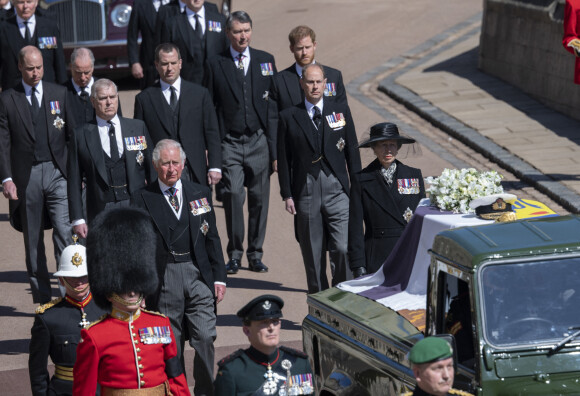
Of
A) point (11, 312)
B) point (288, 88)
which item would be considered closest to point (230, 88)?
point (288, 88)

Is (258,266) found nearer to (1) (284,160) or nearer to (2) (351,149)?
(1) (284,160)

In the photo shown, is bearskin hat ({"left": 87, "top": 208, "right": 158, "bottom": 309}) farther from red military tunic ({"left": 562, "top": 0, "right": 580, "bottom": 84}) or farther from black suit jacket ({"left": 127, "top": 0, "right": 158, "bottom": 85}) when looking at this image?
black suit jacket ({"left": 127, "top": 0, "right": 158, "bottom": 85})

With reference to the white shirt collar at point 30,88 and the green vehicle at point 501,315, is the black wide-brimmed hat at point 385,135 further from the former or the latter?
the white shirt collar at point 30,88

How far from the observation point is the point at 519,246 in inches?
276

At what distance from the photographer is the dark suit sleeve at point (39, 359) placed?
24.7 feet

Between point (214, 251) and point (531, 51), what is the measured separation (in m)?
10.0

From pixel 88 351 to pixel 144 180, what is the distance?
4.21 m

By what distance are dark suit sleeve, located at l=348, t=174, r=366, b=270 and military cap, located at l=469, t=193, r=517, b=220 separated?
1665mm

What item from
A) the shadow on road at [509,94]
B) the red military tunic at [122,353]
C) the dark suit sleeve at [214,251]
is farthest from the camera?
the shadow on road at [509,94]

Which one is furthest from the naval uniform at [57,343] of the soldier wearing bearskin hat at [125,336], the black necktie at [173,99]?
the black necktie at [173,99]

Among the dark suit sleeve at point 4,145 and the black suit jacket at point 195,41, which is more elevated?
the black suit jacket at point 195,41

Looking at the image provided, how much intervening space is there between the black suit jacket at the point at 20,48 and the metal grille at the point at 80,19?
6.02 metres

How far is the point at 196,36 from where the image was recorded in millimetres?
14570

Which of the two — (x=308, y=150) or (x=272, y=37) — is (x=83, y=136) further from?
(x=272, y=37)
